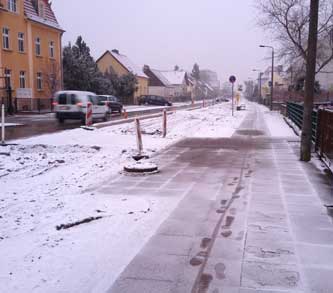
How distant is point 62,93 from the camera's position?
78.6 ft

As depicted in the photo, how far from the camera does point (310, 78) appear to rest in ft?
35.1

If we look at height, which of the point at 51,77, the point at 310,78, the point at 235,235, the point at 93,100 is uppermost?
the point at 51,77

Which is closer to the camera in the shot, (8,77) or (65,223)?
(65,223)

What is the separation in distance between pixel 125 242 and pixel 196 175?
4.29 meters

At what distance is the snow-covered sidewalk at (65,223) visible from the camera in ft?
13.6

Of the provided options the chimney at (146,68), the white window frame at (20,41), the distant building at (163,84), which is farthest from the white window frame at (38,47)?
the chimney at (146,68)

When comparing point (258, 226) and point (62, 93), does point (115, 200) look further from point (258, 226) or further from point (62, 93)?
point (62, 93)

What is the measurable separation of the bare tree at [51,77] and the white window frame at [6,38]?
5287mm

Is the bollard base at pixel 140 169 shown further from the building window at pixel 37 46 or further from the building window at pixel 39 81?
the building window at pixel 37 46

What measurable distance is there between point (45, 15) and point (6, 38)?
286 inches

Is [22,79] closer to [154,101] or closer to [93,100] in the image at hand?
[93,100]

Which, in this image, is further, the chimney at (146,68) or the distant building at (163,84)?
the chimney at (146,68)

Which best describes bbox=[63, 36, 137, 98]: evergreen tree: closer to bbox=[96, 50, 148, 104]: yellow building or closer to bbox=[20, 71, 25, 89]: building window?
bbox=[20, 71, 25, 89]: building window

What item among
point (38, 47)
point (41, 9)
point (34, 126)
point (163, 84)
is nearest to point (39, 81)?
point (38, 47)
